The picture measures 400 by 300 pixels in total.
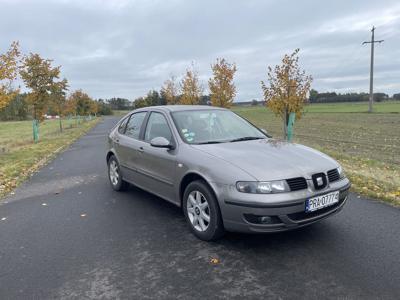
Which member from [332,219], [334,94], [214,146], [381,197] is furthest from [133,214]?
[334,94]

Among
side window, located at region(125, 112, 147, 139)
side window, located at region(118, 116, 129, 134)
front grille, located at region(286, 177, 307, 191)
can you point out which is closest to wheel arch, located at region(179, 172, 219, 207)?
front grille, located at region(286, 177, 307, 191)

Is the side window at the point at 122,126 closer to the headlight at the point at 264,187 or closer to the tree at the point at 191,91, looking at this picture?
the headlight at the point at 264,187

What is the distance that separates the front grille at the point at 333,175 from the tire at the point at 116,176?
387 centimetres

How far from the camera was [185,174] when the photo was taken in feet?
14.4

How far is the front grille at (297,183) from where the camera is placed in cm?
368

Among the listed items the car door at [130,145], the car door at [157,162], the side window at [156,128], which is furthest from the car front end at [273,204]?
the car door at [130,145]

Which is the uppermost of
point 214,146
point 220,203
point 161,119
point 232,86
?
point 232,86

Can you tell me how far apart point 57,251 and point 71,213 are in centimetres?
152

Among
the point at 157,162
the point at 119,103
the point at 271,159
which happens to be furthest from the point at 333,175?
the point at 119,103

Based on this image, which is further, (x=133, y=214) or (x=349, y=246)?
(x=133, y=214)

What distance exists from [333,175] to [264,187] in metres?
1.05

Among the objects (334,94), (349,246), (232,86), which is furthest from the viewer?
(334,94)

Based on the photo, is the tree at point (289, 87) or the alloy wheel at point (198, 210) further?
the tree at point (289, 87)

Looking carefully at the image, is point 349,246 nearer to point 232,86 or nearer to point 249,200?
point 249,200
